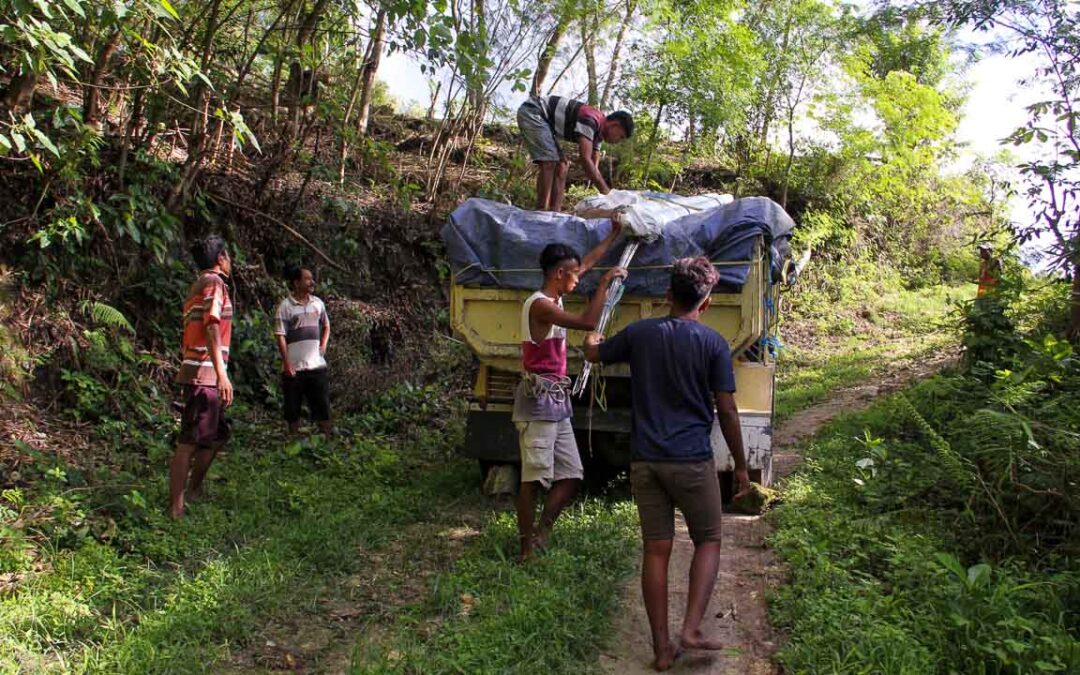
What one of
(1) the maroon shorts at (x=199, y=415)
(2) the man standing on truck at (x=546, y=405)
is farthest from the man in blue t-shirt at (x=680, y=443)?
(1) the maroon shorts at (x=199, y=415)

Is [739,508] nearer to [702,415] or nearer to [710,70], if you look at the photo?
[702,415]

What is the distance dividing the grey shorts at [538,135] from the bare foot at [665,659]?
189 inches

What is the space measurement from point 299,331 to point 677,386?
4.42 m

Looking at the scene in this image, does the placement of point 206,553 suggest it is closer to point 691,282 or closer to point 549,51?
point 691,282

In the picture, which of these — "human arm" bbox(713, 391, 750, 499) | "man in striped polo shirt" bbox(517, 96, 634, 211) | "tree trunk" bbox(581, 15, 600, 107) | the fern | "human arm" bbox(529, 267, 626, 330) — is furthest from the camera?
"tree trunk" bbox(581, 15, 600, 107)

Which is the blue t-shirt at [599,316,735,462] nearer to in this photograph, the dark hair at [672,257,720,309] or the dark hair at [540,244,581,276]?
the dark hair at [672,257,720,309]

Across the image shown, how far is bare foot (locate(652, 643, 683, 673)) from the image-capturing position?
A: 12.8 ft

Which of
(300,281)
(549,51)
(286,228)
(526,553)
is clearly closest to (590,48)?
(549,51)

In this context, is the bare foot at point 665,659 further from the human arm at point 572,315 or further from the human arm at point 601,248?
the human arm at point 601,248

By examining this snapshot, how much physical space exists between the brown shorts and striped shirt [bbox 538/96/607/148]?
13.9ft

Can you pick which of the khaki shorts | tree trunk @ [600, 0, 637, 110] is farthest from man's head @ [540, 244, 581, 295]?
tree trunk @ [600, 0, 637, 110]

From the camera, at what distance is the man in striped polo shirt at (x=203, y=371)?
550 cm

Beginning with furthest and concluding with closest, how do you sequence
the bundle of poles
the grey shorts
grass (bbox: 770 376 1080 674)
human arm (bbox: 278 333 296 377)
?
1. the grey shorts
2. human arm (bbox: 278 333 296 377)
3. the bundle of poles
4. grass (bbox: 770 376 1080 674)

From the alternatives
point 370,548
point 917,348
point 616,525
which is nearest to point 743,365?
point 616,525
